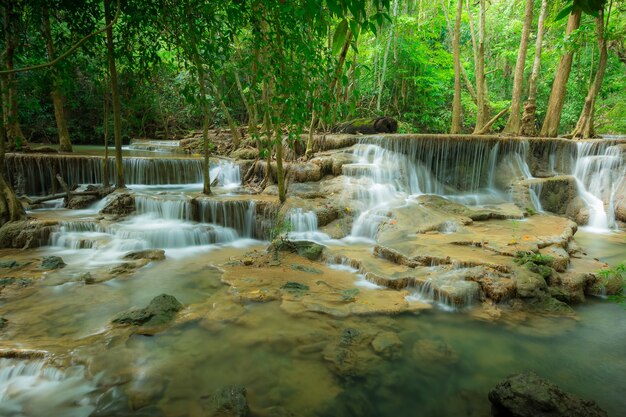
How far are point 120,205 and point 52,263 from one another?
119 inches

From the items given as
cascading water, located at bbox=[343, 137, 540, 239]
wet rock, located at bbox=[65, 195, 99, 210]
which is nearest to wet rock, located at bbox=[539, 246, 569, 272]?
cascading water, located at bbox=[343, 137, 540, 239]

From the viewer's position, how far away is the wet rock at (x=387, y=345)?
13.0 feet

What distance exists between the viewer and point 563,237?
22.8 ft

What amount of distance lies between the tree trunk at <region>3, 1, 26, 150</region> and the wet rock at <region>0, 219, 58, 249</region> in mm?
1656

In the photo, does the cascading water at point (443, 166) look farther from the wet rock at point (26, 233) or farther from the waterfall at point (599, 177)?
the wet rock at point (26, 233)

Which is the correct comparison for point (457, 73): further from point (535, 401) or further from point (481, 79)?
point (535, 401)

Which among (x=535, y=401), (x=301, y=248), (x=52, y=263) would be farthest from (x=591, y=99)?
(x=52, y=263)

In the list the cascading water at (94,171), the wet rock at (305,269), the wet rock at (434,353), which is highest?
the cascading water at (94,171)

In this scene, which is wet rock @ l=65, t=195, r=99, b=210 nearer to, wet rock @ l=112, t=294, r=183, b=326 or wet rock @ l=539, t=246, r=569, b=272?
wet rock @ l=112, t=294, r=183, b=326

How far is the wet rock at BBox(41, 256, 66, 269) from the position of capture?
605 cm

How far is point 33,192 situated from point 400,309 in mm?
11469

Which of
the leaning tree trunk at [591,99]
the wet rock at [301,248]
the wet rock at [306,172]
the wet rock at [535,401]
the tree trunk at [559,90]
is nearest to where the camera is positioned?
the wet rock at [535,401]

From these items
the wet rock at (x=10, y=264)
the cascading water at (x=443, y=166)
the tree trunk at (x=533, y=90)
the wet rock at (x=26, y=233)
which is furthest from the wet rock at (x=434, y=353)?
the tree trunk at (x=533, y=90)

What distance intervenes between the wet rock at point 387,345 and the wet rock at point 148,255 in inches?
184
